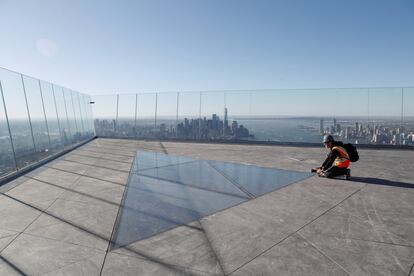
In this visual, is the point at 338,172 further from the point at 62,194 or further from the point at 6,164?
the point at 6,164

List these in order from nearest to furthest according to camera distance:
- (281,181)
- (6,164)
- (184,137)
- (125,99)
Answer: (281,181)
(6,164)
(184,137)
(125,99)

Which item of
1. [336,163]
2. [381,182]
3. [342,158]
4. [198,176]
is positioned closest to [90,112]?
[198,176]

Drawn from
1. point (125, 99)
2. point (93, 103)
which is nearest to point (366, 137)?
point (125, 99)

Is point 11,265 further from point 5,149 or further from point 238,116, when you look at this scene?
point 238,116

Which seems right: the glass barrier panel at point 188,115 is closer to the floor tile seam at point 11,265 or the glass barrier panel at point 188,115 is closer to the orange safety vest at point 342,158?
the orange safety vest at point 342,158

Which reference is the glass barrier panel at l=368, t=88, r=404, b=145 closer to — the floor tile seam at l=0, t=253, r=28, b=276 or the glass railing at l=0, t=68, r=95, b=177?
the floor tile seam at l=0, t=253, r=28, b=276

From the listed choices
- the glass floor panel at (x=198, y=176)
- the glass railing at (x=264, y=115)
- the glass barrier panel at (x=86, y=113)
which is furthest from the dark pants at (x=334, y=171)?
the glass barrier panel at (x=86, y=113)

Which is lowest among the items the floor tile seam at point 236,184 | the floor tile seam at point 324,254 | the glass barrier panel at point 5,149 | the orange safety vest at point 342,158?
the floor tile seam at point 324,254
